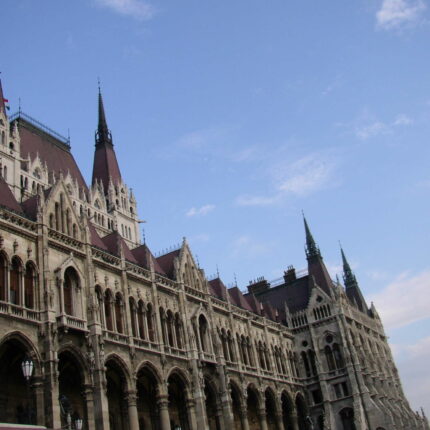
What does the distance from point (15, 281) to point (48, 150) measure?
85.7 ft

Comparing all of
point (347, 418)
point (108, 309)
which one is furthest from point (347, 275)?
point (108, 309)

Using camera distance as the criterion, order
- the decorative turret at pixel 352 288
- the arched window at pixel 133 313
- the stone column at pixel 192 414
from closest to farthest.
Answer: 1. the arched window at pixel 133 313
2. the stone column at pixel 192 414
3. the decorative turret at pixel 352 288

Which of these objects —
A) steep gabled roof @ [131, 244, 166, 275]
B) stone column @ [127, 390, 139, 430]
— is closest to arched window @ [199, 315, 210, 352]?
steep gabled roof @ [131, 244, 166, 275]

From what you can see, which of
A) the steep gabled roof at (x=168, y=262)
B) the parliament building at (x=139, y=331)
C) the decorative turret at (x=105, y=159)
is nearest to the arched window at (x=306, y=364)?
the parliament building at (x=139, y=331)

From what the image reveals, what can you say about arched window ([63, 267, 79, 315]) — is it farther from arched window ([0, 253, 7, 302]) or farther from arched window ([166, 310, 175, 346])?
arched window ([166, 310, 175, 346])

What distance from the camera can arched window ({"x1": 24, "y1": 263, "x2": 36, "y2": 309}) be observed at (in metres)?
33.0

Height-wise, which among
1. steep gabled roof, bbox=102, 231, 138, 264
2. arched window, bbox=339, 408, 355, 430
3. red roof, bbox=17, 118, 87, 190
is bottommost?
arched window, bbox=339, 408, 355, 430

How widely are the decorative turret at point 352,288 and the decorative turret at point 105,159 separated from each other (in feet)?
120

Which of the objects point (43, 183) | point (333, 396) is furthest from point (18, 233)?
point (333, 396)

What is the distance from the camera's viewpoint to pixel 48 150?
5656cm

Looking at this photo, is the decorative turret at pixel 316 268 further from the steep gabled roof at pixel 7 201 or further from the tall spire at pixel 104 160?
the steep gabled roof at pixel 7 201

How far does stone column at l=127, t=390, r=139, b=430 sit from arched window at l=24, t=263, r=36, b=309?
340 inches

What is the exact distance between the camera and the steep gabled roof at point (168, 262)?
1933 inches

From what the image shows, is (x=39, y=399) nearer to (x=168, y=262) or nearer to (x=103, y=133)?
(x=168, y=262)
